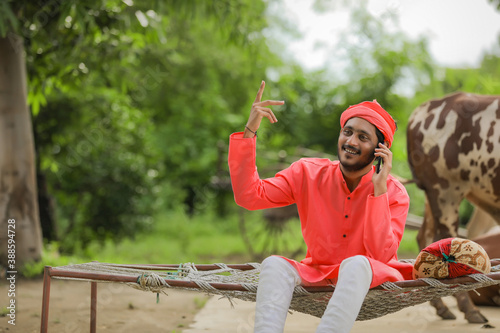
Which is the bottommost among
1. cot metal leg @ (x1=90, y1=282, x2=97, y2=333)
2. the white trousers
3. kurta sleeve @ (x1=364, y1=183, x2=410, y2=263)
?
cot metal leg @ (x1=90, y1=282, x2=97, y2=333)

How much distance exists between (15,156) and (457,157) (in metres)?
4.15

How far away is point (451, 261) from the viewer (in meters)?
2.55

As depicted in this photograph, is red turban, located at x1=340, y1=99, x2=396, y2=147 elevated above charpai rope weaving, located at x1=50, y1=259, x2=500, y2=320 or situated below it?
above

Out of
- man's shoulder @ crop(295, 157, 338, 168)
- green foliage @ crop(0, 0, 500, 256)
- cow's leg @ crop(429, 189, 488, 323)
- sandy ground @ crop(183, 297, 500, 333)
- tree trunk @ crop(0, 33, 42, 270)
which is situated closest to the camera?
man's shoulder @ crop(295, 157, 338, 168)

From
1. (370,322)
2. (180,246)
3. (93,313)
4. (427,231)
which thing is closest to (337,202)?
(93,313)

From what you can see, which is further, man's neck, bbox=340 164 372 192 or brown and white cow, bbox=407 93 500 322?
brown and white cow, bbox=407 93 500 322

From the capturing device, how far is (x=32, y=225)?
19.2 ft

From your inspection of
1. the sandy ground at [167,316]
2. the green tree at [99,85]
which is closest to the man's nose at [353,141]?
the sandy ground at [167,316]

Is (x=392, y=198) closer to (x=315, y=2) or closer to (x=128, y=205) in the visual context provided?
(x=128, y=205)

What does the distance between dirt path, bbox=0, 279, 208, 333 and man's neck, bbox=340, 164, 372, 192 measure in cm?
161

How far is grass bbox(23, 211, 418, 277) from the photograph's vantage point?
25.6ft

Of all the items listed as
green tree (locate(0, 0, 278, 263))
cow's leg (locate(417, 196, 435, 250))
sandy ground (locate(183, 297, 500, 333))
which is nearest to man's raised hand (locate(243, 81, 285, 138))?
sandy ground (locate(183, 297, 500, 333))

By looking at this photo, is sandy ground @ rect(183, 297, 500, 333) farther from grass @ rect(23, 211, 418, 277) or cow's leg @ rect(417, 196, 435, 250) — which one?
grass @ rect(23, 211, 418, 277)

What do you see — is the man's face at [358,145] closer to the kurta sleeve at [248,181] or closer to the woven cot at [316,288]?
the kurta sleeve at [248,181]
